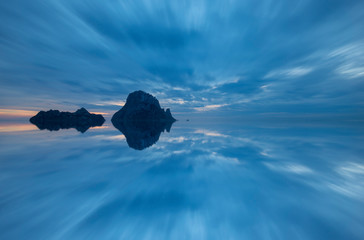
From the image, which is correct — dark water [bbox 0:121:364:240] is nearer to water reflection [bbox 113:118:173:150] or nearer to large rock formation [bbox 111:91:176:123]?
water reflection [bbox 113:118:173:150]

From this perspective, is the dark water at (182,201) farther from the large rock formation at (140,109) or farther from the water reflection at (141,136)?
the large rock formation at (140,109)

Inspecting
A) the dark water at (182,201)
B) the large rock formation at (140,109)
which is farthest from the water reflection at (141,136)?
the large rock formation at (140,109)

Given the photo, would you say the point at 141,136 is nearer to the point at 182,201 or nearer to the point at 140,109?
the point at 182,201

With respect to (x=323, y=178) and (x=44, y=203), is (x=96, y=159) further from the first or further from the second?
(x=323, y=178)

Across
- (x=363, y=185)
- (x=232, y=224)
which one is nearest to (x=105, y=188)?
(x=232, y=224)

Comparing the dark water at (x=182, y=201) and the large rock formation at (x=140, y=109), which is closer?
the dark water at (x=182, y=201)

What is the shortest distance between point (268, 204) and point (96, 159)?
12097 millimetres

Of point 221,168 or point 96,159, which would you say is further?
point 96,159

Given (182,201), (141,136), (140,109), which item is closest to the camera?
(182,201)

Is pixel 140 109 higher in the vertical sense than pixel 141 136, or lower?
higher

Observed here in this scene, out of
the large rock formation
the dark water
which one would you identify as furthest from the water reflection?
the large rock formation

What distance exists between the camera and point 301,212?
4777 mm

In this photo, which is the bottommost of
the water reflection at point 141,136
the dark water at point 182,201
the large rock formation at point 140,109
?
the water reflection at point 141,136

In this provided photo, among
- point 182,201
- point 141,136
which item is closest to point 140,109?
point 141,136
